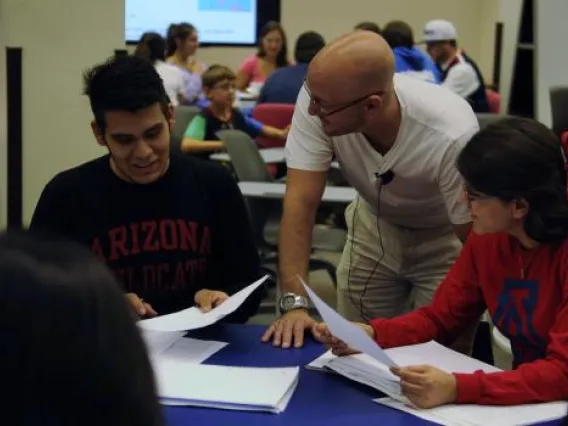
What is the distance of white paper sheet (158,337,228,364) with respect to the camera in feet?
5.94

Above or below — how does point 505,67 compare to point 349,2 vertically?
below

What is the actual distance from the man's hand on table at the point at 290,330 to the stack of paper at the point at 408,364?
0.37ft

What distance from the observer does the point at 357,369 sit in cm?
170

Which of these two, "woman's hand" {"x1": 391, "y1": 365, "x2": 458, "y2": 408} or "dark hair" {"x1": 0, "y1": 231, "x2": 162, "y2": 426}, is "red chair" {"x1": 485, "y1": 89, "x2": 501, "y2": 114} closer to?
"woman's hand" {"x1": 391, "y1": 365, "x2": 458, "y2": 408}

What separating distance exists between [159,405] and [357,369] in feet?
3.90

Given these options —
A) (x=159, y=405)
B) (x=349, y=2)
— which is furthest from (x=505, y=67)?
(x=159, y=405)

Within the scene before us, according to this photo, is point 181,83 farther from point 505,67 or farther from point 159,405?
point 159,405

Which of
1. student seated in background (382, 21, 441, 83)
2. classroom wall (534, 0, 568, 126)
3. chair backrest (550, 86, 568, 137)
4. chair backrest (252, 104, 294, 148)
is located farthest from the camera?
student seated in background (382, 21, 441, 83)

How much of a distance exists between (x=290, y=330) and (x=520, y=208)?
0.56 m

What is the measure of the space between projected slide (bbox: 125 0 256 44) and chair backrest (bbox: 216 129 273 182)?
4.89 m

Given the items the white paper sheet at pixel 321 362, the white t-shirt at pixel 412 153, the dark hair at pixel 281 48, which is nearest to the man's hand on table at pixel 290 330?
the white paper sheet at pixel 321 362

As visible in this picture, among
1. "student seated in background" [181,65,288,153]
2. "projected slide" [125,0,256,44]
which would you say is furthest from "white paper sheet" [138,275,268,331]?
"projected slide" [125,0,256,44]

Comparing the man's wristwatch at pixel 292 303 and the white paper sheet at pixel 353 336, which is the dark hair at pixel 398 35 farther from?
the white paper sheet at pixel 353 336

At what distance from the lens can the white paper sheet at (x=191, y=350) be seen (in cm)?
181
